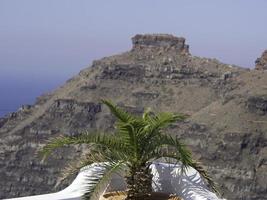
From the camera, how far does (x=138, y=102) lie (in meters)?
127

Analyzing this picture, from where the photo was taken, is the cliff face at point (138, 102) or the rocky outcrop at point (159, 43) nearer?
the cliff face at point (138, 102)

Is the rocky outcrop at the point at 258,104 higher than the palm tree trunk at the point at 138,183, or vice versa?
the palm tree trunk at the point at 138,183

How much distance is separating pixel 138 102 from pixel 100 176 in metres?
115

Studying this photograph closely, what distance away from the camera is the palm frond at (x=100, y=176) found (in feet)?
35.6

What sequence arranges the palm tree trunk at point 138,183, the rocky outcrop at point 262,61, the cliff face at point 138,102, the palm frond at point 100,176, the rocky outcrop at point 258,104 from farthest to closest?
1. the rocky outcrop at point 262,61
2. the cliff face at point 138,102
3. the rocky outcrop at point 258,104
4. the palm tree trunk at point 138,183
5. the palm frond at point 100,176

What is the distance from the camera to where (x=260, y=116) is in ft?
368

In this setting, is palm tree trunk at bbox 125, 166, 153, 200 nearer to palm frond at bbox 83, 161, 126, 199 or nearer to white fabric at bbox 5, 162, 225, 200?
palm frond at bbox 83, 161, 126, 199

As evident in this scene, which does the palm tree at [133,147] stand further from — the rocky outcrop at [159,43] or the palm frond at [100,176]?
the rocky outcrop at [159,43]

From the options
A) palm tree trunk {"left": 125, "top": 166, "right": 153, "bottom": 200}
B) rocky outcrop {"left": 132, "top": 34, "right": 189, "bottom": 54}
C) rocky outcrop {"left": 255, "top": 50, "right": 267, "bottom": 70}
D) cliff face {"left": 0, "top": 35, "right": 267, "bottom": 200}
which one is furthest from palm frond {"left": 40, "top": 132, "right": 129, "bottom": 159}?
rocky outcrop {"left": 255, "top": 50, "right": 267, "bottom": 70}

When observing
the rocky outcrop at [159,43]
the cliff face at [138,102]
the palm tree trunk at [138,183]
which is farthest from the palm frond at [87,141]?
the rocky outcrop at [159,43]

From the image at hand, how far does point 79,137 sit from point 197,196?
204cm

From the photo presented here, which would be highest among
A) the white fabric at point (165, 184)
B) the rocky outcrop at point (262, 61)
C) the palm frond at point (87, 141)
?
the palm frond at point (87, 141)

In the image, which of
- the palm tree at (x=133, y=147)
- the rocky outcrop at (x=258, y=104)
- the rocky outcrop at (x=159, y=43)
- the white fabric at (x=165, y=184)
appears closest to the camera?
the palm tree at (x=133, y=147)

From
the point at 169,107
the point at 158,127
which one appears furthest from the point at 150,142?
the point at 169,107
